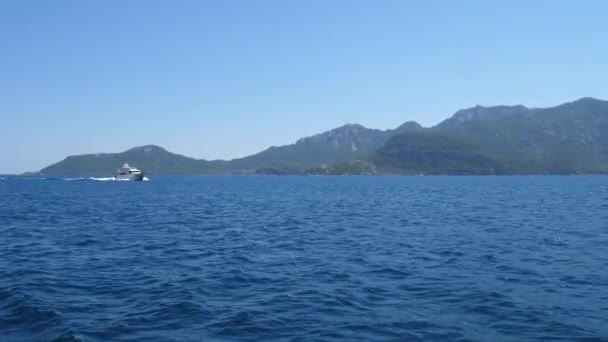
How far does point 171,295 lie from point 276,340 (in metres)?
7.93

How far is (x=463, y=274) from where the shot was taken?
28.5 m

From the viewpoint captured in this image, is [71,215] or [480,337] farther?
[71,215]

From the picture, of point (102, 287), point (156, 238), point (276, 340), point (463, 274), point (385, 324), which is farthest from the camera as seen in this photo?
point (156, 238)

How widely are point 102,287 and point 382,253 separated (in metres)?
18.2

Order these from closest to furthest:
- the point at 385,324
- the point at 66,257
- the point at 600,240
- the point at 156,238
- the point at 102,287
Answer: the point at 385,324
the point at 102,287
the point at 66,257
the point at 600,240
the point at 156,238

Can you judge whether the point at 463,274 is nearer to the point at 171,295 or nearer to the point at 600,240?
the point at 171,295

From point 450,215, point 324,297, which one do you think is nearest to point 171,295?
point 324,297

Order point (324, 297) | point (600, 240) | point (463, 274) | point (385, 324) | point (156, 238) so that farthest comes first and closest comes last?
point (156, 238), point (600, 240), point (463, 274), point (324, 297), point (385, 324)

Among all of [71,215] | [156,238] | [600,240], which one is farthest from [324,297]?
[71,215]

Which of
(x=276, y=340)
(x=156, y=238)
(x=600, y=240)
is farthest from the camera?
(x=156, y=238)

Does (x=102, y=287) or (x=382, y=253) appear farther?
(x=382, y=253)

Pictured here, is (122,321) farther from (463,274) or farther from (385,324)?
(463,274)

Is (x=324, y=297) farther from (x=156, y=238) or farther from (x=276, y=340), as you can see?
(x=156, y=238)

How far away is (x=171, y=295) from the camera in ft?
79.3
